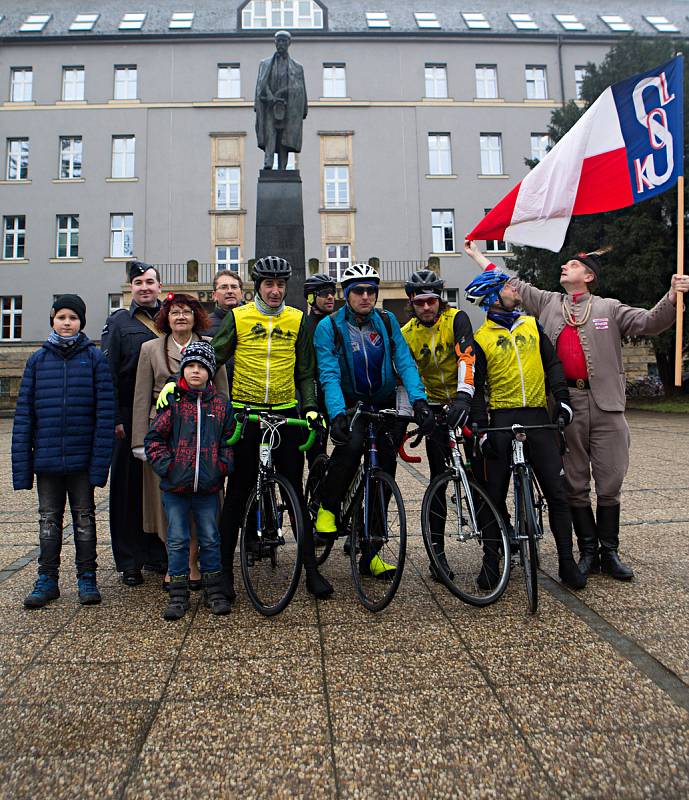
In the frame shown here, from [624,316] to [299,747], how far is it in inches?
132

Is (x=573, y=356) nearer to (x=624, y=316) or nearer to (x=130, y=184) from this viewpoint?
(x=624, y=316)

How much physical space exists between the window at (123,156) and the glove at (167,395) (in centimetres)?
3077

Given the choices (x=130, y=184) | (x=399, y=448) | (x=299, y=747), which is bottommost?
(x=299, y=747)

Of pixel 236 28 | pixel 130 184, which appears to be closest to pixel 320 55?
pixel 236 28

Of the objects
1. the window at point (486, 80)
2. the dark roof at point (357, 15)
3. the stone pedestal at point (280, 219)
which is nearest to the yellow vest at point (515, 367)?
the stone pedestal at point (280, 219)

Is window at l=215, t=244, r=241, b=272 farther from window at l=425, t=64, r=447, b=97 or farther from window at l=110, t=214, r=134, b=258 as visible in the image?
window at l=425, t=64, r=447, b=97

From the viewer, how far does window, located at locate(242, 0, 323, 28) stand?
32438mm

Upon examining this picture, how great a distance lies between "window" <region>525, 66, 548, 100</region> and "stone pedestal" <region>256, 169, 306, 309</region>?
25857 millimetres

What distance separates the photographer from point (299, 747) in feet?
7.23

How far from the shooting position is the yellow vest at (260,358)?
12.6ft

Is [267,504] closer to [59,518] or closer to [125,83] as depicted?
[59,518]

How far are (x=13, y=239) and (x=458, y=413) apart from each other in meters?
32.8

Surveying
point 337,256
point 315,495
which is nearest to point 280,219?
point 315,495

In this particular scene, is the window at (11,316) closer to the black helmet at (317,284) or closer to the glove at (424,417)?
the black helmet at (317,284)
